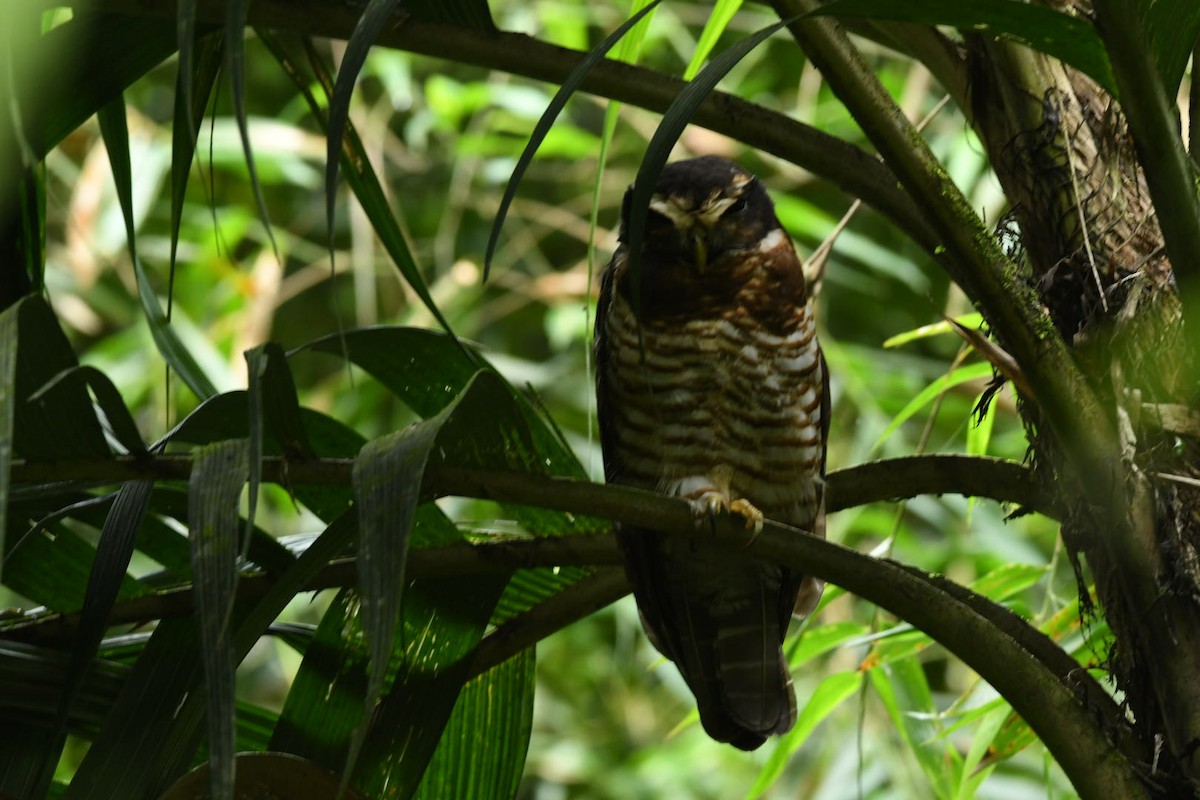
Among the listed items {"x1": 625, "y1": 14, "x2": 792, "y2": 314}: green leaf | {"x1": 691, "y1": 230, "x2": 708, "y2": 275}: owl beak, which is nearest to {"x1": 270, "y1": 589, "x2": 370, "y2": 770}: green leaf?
{"x1": 625, "y1": 14, "x2": 792, "y2": 314}: green leaf

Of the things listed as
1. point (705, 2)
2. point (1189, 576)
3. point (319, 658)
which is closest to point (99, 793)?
point (319, 658)

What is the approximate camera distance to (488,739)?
1.59 m

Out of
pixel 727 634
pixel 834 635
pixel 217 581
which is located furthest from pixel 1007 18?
pixel 727 634

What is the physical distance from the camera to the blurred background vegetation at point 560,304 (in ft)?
12.0

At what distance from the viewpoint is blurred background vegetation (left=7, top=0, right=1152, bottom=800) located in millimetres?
3672

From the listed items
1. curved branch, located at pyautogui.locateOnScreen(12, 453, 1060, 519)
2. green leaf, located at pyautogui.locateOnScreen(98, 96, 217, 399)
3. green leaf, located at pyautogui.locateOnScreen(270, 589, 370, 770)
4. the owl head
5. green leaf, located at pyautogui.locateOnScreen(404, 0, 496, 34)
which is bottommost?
green leaf, located at pyautogui.locateOnScreen(270, 589, 370, 770)

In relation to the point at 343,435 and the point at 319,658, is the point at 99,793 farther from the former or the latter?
the point at 343,435

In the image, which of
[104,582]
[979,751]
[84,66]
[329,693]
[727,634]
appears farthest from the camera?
[727,634]

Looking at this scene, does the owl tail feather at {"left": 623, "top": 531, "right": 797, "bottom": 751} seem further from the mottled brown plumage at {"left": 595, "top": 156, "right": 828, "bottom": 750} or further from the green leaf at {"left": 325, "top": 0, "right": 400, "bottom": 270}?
the green leaf at {"left": 325, "top": 0, "right": 400, "bottom": 270}

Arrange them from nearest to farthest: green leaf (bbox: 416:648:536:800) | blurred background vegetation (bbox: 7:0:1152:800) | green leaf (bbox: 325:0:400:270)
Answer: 1. green leaf (bbox: 325:0:400:270)
2. green leaf (bbox: 416:648:536:800)
3. blurred background vegetation (bbox: 7:0:1152:800)

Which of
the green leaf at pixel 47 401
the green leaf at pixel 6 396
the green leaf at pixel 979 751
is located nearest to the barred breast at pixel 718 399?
the green leaf at pixel 979 751

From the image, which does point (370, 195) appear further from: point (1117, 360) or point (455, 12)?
point (1117, 360)

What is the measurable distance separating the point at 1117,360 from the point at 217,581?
919 mm

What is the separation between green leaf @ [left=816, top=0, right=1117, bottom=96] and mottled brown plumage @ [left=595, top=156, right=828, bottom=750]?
942mm
